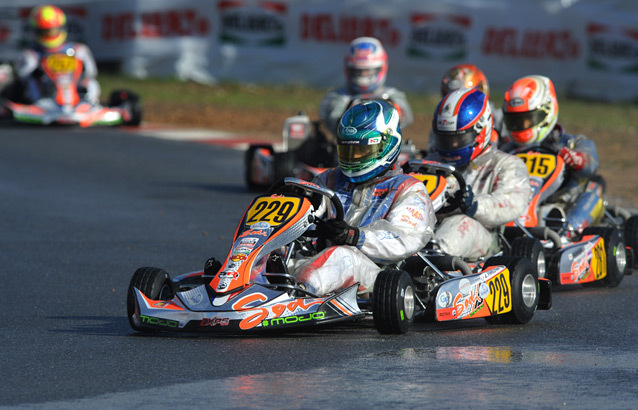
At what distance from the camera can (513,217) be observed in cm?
713

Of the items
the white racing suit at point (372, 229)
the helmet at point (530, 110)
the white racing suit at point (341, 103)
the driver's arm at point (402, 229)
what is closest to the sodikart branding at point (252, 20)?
the white racing suit at point (341, 103)

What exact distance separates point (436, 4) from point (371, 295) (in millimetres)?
15648

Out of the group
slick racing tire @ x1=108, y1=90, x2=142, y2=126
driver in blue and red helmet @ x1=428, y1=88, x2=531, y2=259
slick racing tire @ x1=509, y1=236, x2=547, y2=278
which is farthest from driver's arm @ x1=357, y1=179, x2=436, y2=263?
slick racing tire @ x1=108, y1=90, x2=142, y2=126

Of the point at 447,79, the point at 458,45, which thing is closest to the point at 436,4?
the point at 458,45

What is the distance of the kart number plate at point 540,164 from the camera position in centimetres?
825

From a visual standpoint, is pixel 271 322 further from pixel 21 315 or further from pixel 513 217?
pixel 513 217

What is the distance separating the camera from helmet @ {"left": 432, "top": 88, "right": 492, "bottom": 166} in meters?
7.32

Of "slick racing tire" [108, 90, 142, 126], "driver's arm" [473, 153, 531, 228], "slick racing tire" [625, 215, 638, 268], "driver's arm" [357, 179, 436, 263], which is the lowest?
"slick racing tire" [108, 90, 142, 126]

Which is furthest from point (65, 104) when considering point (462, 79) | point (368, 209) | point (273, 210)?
point (273, 210)

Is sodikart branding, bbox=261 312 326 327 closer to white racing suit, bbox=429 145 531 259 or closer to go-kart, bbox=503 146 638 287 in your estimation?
white racing suit, bbox=429 145 531 259

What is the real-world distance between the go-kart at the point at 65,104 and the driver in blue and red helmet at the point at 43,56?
52 mm

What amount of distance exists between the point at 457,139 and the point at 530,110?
1.31 meters

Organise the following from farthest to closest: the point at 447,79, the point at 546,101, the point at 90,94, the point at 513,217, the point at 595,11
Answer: the point at 595,11, the point at 90,94, the point at 447,79, the point at 546,101, the point at 513,217

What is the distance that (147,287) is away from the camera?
5820 millimetres
